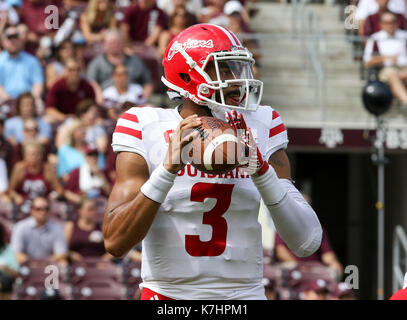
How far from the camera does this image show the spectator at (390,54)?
9508 millimetres

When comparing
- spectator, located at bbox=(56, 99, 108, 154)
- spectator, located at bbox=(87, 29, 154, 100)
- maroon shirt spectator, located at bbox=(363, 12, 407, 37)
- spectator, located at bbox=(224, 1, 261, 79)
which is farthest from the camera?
maroon shirt spectator, located at bbox=(363, 12, 407, 37)

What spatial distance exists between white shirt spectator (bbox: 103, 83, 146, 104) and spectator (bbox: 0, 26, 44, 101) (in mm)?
789

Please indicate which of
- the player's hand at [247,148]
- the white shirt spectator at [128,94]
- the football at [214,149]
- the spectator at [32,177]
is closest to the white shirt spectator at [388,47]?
the white shirt spectator at [128,94]

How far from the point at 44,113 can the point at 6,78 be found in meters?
0.68

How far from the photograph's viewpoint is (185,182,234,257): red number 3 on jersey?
10.4ft

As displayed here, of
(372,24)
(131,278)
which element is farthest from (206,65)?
(372,24)

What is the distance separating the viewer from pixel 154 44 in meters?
9.95

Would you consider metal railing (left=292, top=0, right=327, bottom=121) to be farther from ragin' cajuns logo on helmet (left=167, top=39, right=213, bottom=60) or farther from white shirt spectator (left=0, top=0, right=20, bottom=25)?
ragin' cajuns logo on helmet (left=167, top=39, right=213, bottom=60)

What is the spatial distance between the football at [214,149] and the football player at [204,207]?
0.37 ft

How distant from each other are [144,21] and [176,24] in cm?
50

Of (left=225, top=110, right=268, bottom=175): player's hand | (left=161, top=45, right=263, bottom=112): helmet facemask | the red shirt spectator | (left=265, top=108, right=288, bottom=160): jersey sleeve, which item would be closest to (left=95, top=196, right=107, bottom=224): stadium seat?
the red shirt spectator

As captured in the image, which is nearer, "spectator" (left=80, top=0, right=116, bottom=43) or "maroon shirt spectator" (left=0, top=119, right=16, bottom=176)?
"maroon shirt spectator" (left=0, top=119, right=16, bottom=176)
